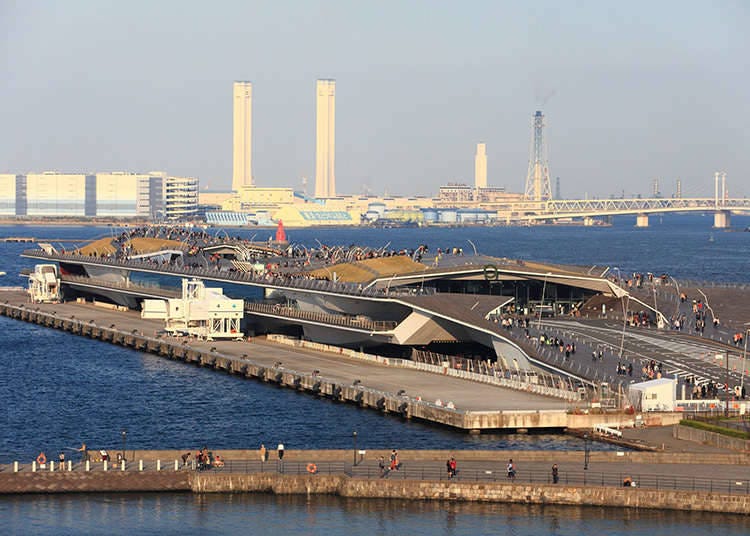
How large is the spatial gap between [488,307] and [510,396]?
51.6 feet

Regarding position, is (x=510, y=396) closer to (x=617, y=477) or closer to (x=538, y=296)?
(x=617, y=477)

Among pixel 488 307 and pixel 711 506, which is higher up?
pixel 488 307

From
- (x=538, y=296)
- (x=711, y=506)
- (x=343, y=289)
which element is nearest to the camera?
(x=711, y=506)

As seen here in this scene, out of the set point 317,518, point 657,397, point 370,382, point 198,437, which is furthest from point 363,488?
point 370,382

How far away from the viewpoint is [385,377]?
272 feet

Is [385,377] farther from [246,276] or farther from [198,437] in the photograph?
[246,276]

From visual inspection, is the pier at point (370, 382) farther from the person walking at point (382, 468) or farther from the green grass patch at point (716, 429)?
the person walking at point (382, 468)

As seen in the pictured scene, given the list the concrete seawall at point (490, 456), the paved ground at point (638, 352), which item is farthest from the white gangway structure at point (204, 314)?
the concrete seawall at point (490, 456)

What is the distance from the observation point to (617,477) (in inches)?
2174

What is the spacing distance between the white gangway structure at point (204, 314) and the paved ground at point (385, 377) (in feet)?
6.12

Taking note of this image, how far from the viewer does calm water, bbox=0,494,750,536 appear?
5097 cm

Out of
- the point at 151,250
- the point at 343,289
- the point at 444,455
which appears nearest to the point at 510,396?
the point at 444,455

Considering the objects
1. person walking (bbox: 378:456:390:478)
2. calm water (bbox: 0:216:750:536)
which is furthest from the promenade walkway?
calm water (bbox: 0:216:750:536)

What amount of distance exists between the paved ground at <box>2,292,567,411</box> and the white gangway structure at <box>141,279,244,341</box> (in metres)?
1.86
